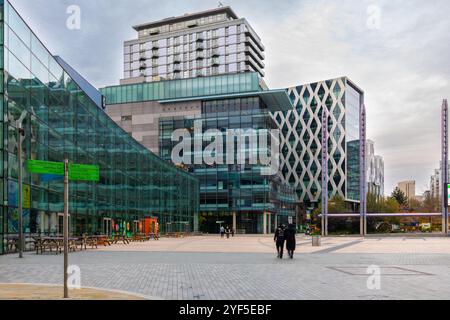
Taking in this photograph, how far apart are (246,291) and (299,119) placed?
13053 cm

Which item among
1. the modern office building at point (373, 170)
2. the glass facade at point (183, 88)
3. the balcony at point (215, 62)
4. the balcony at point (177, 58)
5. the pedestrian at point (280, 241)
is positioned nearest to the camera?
the pedestrian at point (280, 241)

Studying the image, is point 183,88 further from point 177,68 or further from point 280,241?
point 280,241

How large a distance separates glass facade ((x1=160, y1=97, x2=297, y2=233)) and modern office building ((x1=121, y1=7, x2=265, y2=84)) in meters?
46.1

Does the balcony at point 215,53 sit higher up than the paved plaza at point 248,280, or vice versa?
→ the balcony at point 215,53

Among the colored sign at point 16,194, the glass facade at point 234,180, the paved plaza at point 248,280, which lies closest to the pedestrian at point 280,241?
the paved plaza at point 248,280

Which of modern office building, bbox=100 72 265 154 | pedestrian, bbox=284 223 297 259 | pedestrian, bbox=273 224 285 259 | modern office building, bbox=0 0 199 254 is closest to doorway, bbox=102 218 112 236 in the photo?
modern office building, bbox=0 0 199 254

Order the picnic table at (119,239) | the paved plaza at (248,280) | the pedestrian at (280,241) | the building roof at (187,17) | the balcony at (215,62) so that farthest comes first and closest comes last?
the building roof at (187,17) < the balcony at (215,62) < the picnic table at (119,239) < the pedestrian at (280,241) < the paved plaza at (248,280)

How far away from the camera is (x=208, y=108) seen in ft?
336

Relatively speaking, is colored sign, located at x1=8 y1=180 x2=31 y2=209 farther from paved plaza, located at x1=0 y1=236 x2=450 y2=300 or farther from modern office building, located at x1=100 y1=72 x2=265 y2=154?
modern office building, located at x1=100 y1=72 x2=265 y2=154

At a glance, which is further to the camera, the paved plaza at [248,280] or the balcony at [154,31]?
the balcony at [154,31]

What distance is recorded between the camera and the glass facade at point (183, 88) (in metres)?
103

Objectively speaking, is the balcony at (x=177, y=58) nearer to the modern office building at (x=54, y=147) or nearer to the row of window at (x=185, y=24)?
the row of window at (x=185, y=24)

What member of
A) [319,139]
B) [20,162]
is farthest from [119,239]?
[319,139]
